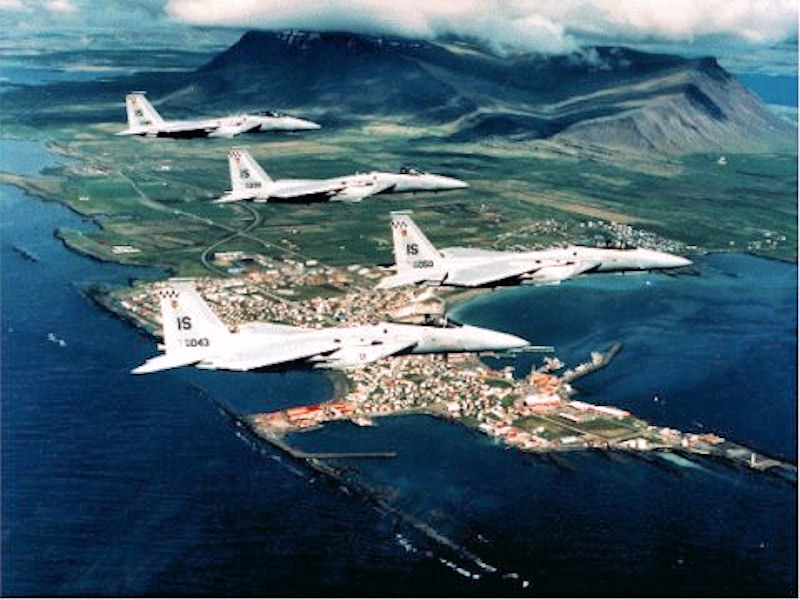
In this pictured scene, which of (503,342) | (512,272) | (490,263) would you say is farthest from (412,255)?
(503,342)

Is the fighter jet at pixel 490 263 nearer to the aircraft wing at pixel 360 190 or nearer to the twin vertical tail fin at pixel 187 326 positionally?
the aircraft wing at pixel 360 190

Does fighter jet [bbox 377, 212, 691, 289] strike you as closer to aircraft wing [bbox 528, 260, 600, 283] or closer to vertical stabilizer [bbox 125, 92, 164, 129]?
aircraft wing [bbox 528, 260, 600, 283]

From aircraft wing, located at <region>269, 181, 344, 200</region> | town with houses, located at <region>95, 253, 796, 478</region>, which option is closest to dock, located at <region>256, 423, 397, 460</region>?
town with houses, located at <region>95, 253, 796, 478</region>

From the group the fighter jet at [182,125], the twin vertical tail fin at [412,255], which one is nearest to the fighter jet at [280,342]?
the twin vertical tail fin at [412,255]

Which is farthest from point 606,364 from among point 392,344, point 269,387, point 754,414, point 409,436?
point 392,344

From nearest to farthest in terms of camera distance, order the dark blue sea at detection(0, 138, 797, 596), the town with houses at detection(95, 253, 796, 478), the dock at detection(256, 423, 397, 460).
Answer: the dark blue sea at detection(0, 138, 797, 596) < the dock at detection(256, 423, 397, 460) < the town with houses at detection(95, 253, 796, 478)

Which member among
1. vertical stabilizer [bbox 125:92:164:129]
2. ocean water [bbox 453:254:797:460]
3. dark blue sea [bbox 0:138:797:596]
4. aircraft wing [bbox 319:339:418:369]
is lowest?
dark blue sea [bbox 0:138:797:596]
